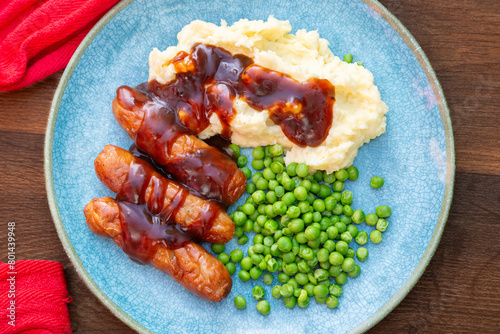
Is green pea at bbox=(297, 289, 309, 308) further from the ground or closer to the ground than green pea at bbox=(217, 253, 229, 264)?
closer to the ground

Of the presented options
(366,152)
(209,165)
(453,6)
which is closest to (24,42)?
(209,165)

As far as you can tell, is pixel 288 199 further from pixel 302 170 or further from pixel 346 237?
pixel 346 237

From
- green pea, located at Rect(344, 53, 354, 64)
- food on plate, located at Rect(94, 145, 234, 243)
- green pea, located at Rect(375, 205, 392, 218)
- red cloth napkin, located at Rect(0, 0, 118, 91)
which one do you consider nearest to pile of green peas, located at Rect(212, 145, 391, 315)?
green pea, located at Rect(375, 205, 392, 218)

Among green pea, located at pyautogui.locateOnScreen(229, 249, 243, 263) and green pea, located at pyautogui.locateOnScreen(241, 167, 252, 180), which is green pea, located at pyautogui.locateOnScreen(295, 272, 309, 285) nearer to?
green pea, located at pyautogui.locateOnScreen(229, 249, 243, 263)

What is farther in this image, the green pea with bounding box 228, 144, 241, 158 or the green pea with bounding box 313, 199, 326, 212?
the green pea with bounding box 228, 144, 241, 158

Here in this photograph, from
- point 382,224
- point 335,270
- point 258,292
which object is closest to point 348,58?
point 382,224
